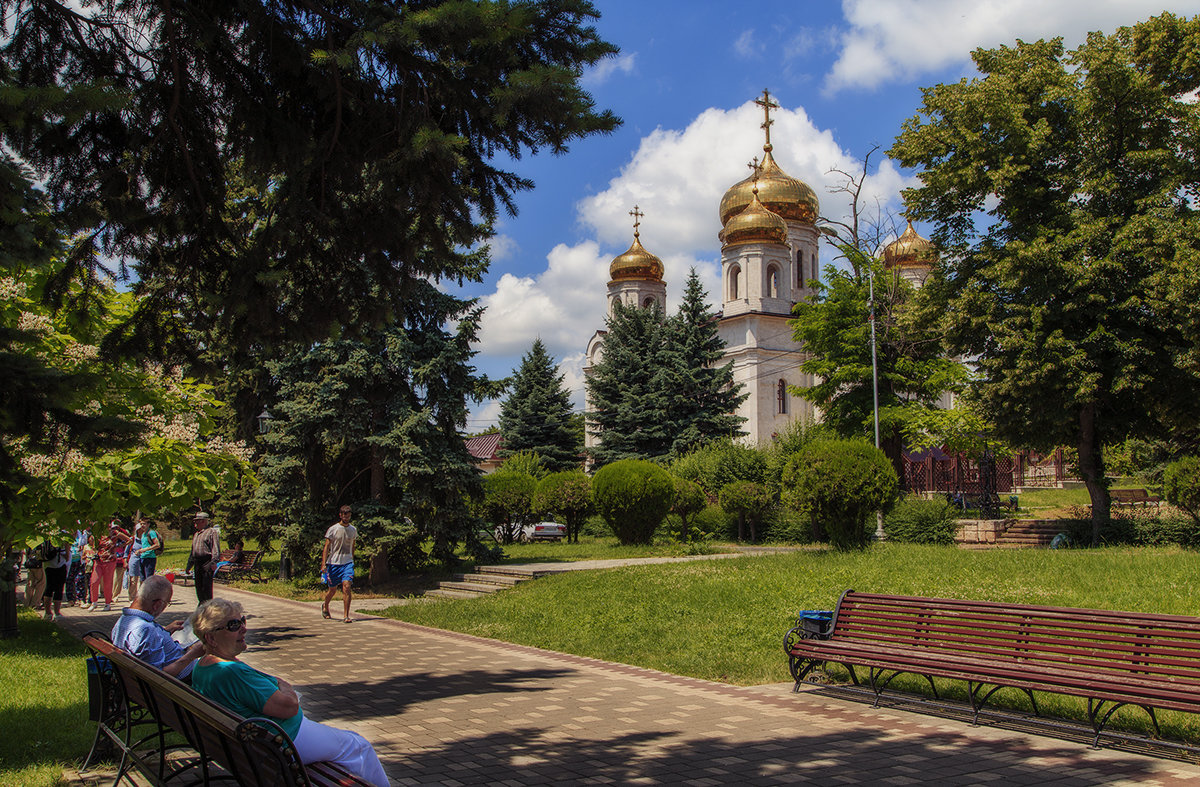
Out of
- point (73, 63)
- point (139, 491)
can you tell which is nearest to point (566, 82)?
point (73, 63)

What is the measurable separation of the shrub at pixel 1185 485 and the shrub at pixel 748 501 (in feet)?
38.3

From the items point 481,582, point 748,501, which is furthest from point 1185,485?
point 481,582

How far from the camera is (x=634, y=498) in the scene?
24.7m

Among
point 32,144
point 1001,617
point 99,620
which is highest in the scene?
point 32,144

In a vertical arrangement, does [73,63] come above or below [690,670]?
above

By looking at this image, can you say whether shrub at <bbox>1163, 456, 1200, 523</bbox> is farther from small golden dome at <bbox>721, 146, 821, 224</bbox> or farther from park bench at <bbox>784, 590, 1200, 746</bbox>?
small golden dome at <bbox>721, 146, 821, 224</bbox>

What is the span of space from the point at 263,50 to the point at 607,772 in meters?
5.04

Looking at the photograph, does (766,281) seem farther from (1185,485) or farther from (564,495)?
(1185,485)

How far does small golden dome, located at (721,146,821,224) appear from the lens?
5141 cm

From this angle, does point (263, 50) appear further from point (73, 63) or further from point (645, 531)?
point (645, 531)

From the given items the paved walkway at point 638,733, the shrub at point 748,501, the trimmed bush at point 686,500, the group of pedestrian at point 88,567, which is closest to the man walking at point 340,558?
the group of pedestrian at point 88,567

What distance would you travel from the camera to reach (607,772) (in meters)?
5.68

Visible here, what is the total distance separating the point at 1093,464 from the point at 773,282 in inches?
1092

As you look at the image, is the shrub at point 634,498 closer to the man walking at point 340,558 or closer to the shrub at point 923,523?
the shrub at point 923,523
